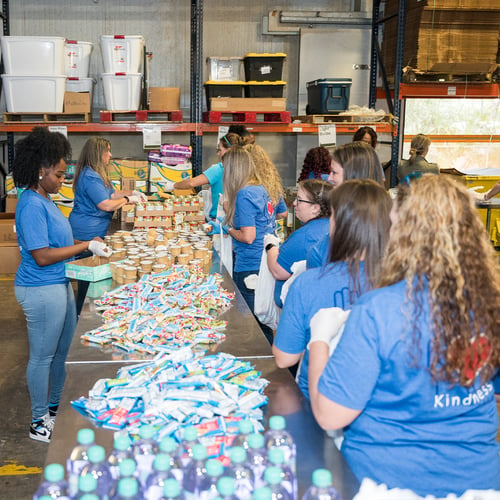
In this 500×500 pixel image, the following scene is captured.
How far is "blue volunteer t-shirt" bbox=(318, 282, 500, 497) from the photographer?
5.42ft

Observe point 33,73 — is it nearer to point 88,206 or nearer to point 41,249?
point 88,206

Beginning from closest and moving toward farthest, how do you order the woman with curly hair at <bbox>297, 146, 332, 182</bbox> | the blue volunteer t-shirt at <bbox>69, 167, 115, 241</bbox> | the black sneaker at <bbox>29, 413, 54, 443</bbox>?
1. the black sneaker at <bbox>29, 413, 54, 443</bbox>
2. the blue volunteer t-shirt at <bbox>69, 167, 115, 241</bbox>
3. the woman with curly hair at <bbox>297, 146, 332, 182</bbox>

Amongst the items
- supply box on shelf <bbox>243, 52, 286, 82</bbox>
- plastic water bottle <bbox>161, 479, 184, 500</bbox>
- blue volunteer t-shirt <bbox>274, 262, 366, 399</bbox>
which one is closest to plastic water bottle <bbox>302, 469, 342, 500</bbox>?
plastic water bottle <bbox>161, 479, 184, 500</bbox>

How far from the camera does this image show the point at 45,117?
8.12 meters

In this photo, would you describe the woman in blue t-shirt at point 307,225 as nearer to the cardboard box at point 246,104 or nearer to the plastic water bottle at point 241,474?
the plastic water bottle at point 241,474

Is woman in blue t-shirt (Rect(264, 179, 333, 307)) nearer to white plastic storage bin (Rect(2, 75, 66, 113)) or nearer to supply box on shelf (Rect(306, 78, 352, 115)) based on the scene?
white plastic storage bin (Rect(2, 75, 66, 113))

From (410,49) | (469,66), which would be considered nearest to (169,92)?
(410,49)

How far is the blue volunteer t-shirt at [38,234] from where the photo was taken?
11.7ft

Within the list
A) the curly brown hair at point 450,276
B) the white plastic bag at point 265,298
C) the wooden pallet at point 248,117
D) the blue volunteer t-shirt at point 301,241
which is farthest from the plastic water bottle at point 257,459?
the wooden pallet at point 248,117

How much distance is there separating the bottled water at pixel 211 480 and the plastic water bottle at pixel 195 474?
0.4 inches

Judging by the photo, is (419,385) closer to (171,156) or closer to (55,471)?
(55,471)

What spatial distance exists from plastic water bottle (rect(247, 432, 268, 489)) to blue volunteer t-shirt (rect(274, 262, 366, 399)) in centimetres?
77

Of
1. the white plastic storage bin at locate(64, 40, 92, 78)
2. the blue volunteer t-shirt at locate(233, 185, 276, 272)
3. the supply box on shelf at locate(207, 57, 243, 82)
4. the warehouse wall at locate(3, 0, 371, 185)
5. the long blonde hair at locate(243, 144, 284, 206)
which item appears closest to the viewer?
the blue volunteer t-shirt at locate(233, 185, 276, 272)

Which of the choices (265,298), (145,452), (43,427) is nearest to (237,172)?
(265,298)
